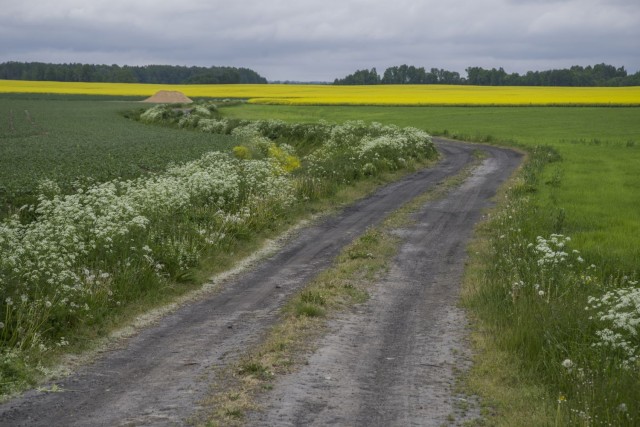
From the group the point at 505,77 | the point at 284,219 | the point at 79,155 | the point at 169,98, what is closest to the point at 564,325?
the point at 284,219

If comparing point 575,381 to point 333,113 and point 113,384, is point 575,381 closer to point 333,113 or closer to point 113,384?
point 113,384

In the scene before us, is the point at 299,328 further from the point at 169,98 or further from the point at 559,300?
the point at 169,98

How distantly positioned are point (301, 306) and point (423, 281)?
352 cm

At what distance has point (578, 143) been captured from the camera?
49.2 m

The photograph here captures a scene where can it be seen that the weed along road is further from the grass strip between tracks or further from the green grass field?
the green grass field

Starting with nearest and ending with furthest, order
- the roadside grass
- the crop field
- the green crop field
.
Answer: the roadside grass
the crop field
the green crop field

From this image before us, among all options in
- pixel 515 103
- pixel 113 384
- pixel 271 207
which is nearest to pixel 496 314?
pixel 113 384

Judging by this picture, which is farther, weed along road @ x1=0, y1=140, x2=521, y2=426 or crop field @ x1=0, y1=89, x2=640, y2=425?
crop field @ x1=0, y1=89, x2=640, y2=425

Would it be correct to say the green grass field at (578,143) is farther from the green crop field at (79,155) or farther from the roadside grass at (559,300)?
the green crop field at (79,155)

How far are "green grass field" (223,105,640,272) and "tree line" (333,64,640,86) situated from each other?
9919cm

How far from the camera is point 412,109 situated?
85.9 metres

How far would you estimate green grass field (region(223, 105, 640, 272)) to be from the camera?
59.2 feet

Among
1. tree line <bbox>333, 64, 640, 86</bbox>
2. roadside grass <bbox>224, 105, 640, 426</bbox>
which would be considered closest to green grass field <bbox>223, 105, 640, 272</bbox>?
roadside grass <bbox>224, 105, 640, 426</bbox>

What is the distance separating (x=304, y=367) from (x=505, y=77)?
600ft
